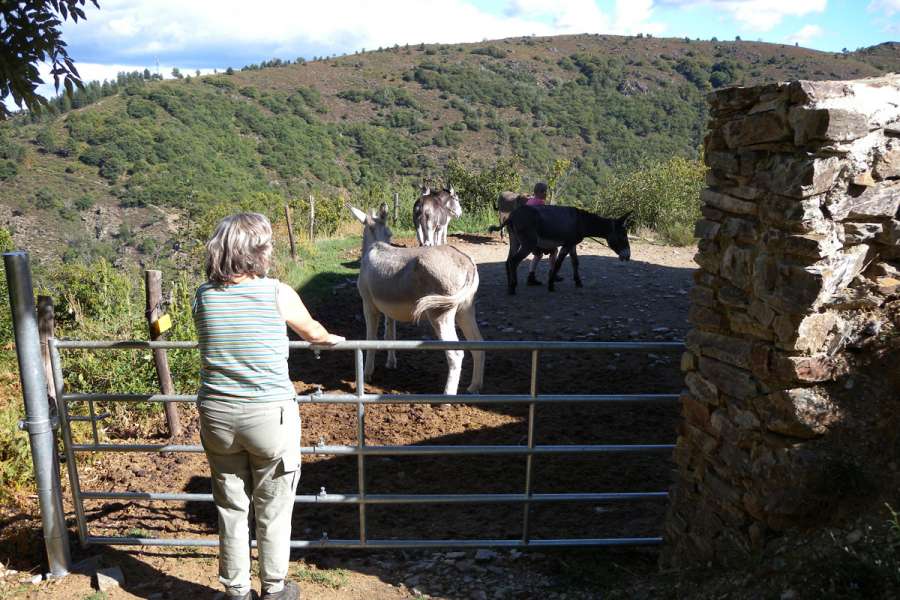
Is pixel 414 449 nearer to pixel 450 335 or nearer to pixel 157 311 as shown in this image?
pixel 450 335

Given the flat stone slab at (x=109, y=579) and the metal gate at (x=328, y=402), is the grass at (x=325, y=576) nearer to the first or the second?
A: the metal gate at (x=328, y=402)

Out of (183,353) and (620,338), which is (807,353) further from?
(620,338)

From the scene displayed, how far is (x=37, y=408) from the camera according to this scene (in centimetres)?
346

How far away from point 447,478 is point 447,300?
1.77m

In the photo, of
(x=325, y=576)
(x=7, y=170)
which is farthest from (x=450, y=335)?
(x=7, y=170)

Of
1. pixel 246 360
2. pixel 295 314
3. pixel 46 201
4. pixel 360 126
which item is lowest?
pixel 46 201

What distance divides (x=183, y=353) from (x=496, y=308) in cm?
508

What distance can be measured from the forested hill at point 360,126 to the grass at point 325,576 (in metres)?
21.1

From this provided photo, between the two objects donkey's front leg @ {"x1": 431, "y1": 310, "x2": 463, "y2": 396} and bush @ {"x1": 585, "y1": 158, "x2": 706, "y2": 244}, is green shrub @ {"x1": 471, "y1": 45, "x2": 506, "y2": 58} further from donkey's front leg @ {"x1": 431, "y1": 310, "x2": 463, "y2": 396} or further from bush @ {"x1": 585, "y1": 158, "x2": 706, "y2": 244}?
donkey's front leg @ {"x1": 431, "y1": 310, "x2": 463, "y2": 396}

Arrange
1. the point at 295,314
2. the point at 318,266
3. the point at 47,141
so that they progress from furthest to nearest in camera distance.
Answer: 1. the point at 47,141
2. the point at 318,266
3. the point at 295,314

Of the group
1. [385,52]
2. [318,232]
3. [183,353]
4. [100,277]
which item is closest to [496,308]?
[183,353]

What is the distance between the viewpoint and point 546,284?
39.0ft

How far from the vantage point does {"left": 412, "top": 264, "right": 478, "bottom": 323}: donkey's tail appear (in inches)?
249

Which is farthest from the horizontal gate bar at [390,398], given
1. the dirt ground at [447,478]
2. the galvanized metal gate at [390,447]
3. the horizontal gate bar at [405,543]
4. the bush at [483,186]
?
the bush at [483,186]
